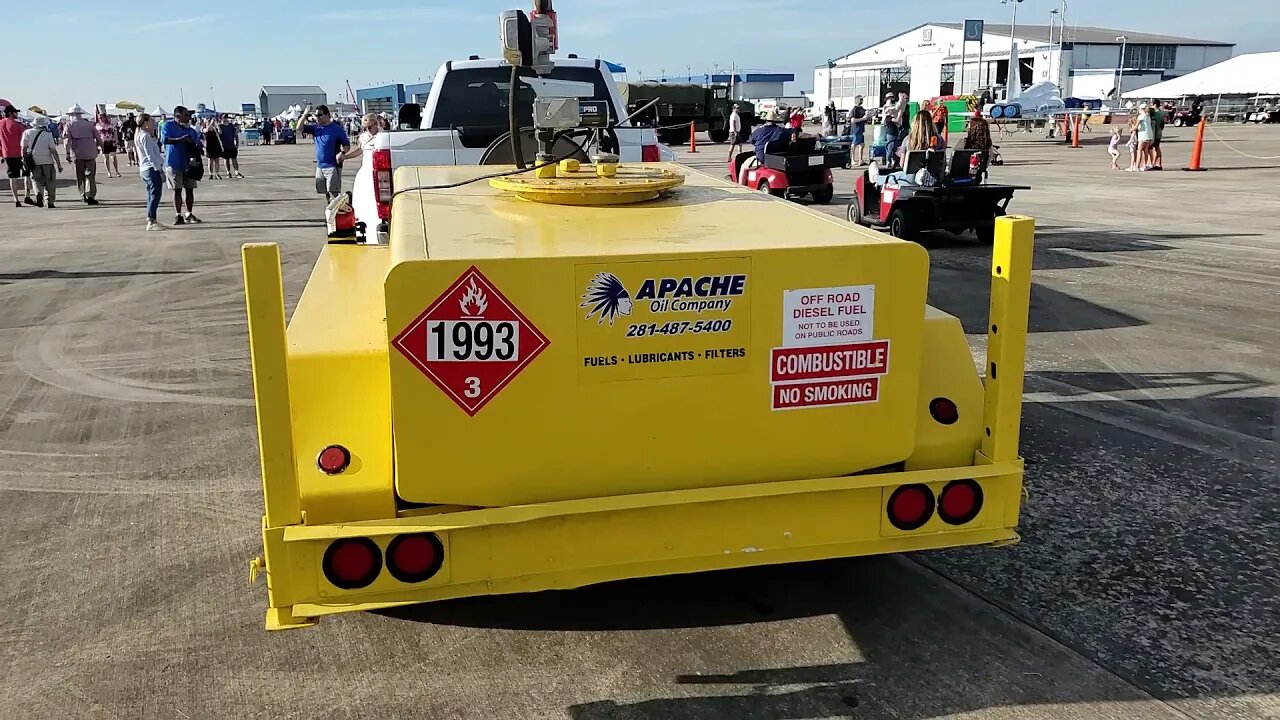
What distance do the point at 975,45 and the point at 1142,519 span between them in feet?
292

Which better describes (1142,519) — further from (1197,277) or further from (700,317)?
(1197,277)

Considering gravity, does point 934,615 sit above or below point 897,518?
below

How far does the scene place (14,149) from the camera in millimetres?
17672

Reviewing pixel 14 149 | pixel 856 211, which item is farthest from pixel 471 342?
pixel 14 149

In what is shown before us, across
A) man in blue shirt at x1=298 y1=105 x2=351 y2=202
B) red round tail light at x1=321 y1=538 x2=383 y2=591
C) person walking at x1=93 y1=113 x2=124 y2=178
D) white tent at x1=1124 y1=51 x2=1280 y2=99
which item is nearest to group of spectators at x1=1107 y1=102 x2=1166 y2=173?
man in blue shirt at x1=298 y1=105 x2=351 y2=202

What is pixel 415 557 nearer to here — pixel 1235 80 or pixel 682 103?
pixel 682 103

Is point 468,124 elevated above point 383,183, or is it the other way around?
point 468,124

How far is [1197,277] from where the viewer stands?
9.49m

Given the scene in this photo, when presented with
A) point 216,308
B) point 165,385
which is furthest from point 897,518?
point 216,308

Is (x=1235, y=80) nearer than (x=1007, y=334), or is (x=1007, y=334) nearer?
(x=1007, y=334)

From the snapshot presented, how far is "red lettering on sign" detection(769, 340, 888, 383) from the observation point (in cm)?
284

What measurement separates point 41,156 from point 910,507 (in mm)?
19129

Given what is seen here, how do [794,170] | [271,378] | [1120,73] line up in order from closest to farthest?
[271,378], [794,170], [1120,73]

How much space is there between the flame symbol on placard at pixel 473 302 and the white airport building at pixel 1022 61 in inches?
3117
